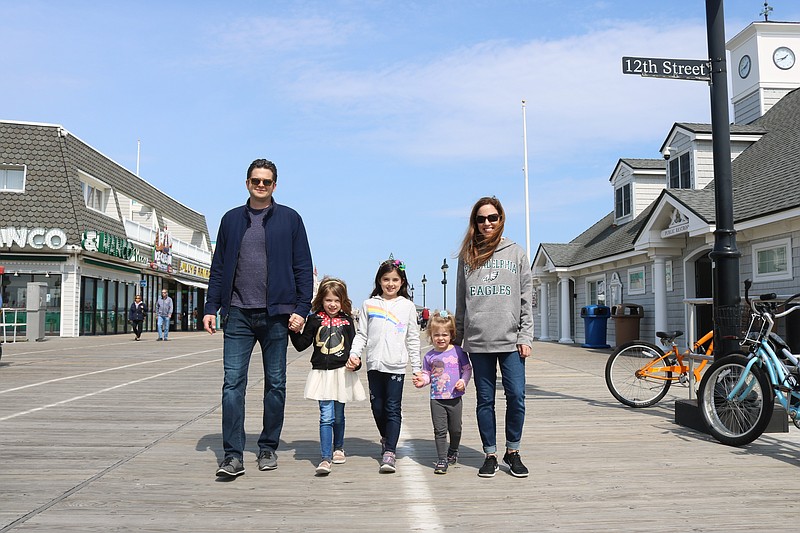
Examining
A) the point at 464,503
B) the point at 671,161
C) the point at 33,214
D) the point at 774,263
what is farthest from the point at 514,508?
the point at 33,214

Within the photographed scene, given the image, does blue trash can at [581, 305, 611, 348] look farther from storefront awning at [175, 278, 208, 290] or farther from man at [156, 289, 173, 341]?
storefront awning at [175, 278, 208, 290]

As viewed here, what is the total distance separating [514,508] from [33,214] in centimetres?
2669

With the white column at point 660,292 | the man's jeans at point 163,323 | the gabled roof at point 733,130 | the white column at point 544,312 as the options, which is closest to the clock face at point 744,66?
the gabled roof at point 733,130

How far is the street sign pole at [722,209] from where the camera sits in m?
6.65

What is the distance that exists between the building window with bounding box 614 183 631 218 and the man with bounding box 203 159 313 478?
69.3 feet

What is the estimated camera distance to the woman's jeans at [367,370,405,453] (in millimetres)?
5117

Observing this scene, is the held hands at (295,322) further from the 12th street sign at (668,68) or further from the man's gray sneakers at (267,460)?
the 12th street sign at (668,68)

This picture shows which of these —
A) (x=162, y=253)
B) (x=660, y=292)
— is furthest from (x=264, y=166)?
(x=162, y=253)

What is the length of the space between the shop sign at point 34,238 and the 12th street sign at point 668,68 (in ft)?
78.4

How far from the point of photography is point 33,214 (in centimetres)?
2659

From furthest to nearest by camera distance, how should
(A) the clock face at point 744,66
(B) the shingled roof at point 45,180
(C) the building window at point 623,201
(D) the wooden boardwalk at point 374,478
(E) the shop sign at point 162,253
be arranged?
(E) the shop sign at point 162,253 → (B) the shingled roof at point 45,180 → (C) the building window at point 623,201 → (A) the clock face at point 744,66 → (D) the wooden boardwalk at point 374,478

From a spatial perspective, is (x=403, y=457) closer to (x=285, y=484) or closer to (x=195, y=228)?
(x=285, y=484)

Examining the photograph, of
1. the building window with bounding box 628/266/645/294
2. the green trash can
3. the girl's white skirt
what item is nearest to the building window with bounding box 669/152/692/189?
the building window with bounding box 628/266/645/294

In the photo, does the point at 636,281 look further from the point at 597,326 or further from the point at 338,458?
the point at 338,458
